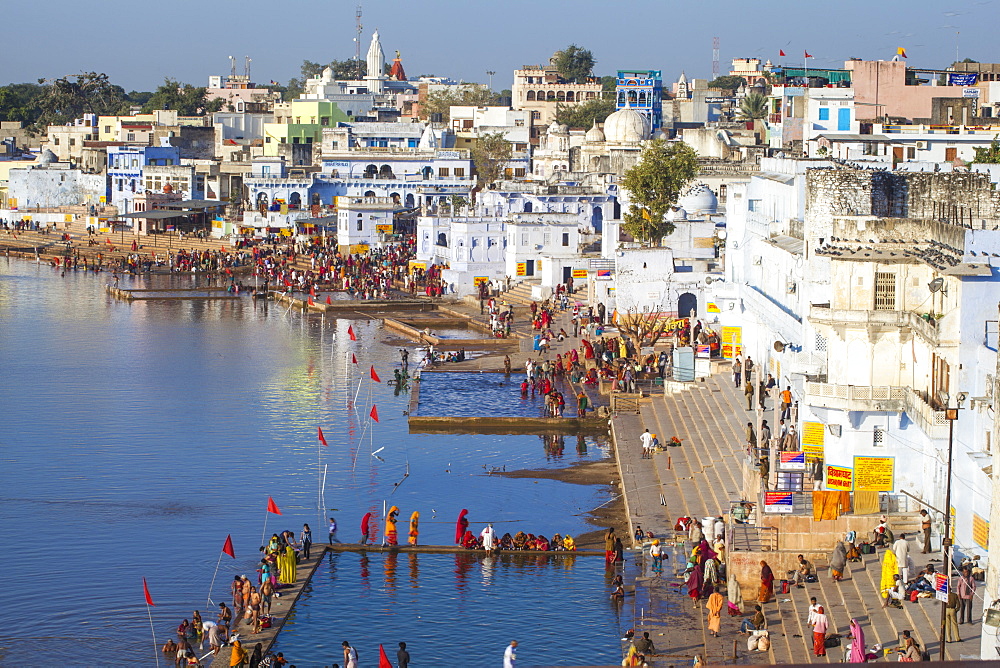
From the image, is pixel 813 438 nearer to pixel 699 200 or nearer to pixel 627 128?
pixel 699 200

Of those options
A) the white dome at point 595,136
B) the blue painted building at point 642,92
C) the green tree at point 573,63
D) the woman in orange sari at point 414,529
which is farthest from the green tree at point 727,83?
the woman in orange sari at point 414,529

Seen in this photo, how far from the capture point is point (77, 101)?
125 meters

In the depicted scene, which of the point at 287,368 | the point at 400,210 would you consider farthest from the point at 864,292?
the point at 400,210

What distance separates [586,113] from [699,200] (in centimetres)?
4803

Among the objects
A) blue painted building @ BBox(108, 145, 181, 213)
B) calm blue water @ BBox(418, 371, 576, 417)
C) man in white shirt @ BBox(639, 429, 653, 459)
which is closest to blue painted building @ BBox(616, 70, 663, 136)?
blue painted building @ BBox(108, 145, 181, 213)

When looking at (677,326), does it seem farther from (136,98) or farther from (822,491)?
(136,98)

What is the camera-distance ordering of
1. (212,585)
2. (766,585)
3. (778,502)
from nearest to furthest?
1. (766,585)
2. (778,502)
3. (212,585)

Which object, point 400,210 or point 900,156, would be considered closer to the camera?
point 900,156

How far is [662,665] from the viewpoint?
1903 centimetres

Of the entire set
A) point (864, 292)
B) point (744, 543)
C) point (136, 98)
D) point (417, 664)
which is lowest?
point (417, 664)

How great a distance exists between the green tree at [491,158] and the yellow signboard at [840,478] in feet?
199

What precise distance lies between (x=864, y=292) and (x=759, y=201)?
11746 millimetres

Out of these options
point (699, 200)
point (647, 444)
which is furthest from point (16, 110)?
point (647, 444)

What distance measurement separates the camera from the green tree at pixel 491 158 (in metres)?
84.1
